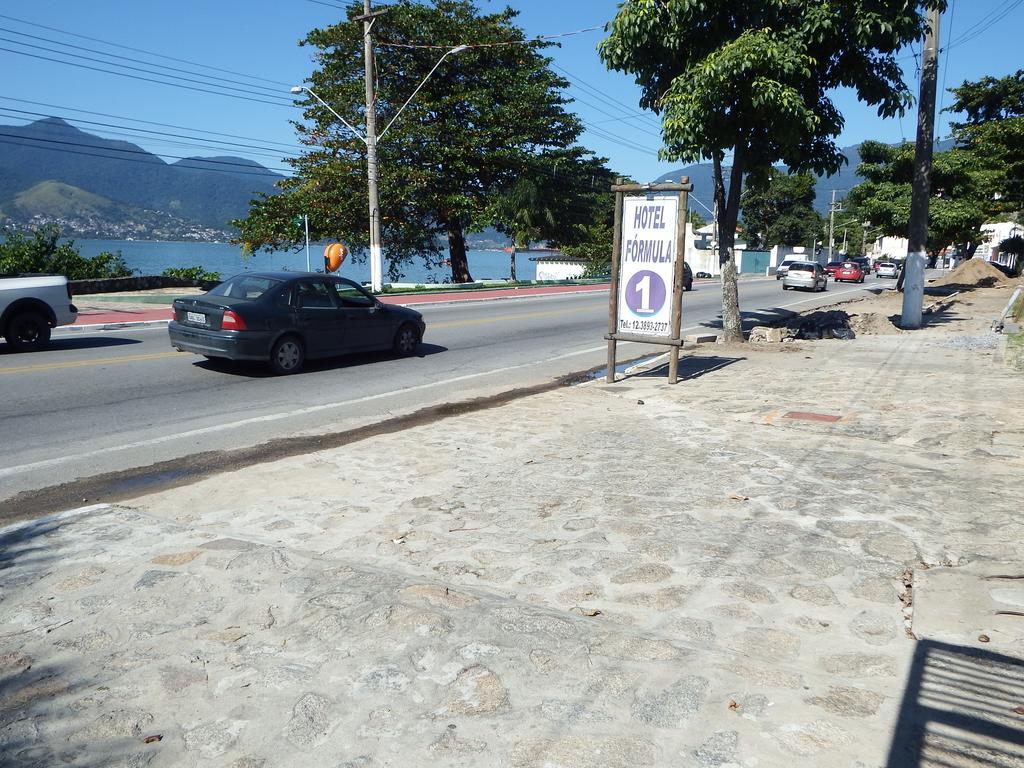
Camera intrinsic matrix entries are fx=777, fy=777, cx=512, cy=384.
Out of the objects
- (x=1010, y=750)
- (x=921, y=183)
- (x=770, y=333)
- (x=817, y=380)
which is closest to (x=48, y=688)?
(x=1010, y=750)

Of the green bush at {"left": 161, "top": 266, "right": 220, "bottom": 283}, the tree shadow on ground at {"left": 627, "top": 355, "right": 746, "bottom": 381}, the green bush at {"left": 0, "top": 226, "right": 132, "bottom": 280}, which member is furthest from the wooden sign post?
the green bush at {"left": 161, "top": 266, "right": 220, "bottom": 283}

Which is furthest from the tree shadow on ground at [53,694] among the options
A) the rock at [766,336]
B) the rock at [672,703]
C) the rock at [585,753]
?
the rock at [766,336]

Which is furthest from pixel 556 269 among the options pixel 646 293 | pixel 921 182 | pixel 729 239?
pixel 646 293

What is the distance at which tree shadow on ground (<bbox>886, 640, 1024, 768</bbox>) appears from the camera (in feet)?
9.04

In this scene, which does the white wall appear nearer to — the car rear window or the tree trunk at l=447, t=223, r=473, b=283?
the tree trunk at l=447, t=223, r=473, b=283

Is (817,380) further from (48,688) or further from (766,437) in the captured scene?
(48,688)

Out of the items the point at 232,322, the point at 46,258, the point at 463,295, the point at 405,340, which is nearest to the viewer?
the point at 232,322

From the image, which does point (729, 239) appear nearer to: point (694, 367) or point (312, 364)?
point (694, 367)

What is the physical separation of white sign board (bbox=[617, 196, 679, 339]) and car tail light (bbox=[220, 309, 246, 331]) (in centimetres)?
537

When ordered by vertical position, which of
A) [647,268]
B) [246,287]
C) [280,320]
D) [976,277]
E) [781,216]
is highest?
[781,216]

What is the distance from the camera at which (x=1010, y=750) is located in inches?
109

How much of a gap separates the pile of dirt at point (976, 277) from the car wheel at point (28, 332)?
131 ft

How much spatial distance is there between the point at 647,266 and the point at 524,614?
311 inches

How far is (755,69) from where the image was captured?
1243cm
